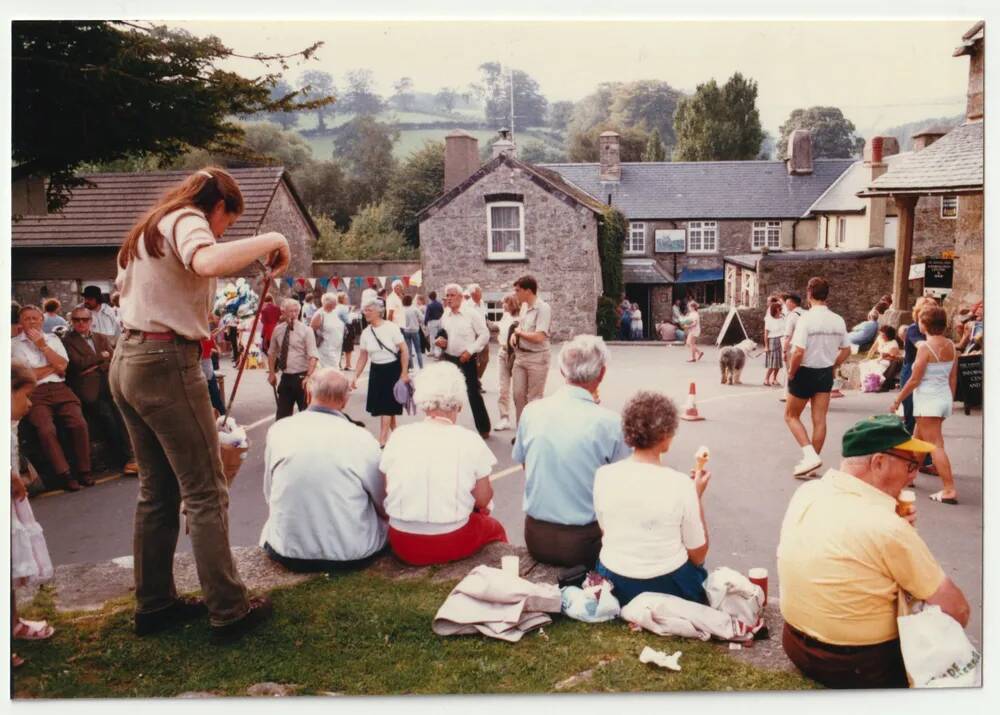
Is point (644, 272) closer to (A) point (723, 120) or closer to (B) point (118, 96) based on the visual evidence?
(A) point (723, 120)

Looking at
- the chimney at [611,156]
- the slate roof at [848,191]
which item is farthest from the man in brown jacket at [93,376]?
the slate roof at [848,191]

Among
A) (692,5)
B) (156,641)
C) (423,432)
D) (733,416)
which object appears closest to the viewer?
(156,641)

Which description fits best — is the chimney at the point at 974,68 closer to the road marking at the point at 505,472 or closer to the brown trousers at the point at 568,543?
the brown trousers at the point at 568,543

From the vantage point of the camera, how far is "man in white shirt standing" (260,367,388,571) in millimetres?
3637

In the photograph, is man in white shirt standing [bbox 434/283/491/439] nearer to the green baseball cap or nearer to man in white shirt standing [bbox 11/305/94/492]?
man in white shirt standing [bbox 11/305/94/492]

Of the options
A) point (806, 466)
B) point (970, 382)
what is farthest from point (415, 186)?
point (970, 382)

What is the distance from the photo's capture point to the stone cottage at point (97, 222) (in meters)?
4.14

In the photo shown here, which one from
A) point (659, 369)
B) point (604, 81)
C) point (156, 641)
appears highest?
point (604, 81)

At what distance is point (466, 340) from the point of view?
5.88 m

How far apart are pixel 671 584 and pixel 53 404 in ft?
10.8

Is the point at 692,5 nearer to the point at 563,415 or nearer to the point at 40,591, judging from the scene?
the point at 563,415

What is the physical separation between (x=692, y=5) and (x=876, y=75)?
101 cm

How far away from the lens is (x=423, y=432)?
3.69 metres

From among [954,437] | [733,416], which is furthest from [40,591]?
[954,437]
